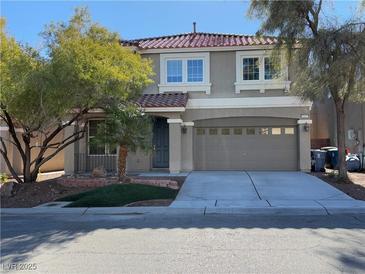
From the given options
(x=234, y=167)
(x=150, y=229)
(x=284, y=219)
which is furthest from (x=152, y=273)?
(x=234, y=167)

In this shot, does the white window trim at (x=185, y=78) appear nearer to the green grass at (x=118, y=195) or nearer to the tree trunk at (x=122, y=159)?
the tree trunk at (x=122, y=159)

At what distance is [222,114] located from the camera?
20.1 m

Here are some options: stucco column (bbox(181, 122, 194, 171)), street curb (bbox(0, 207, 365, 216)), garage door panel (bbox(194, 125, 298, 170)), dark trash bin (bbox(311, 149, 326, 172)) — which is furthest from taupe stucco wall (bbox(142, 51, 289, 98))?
street curb (bbox(0, 207, 365, 216))

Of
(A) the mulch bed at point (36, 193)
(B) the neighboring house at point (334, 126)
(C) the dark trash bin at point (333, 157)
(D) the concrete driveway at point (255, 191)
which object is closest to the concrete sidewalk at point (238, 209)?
(D) the concrete driveway at point (255, 191)

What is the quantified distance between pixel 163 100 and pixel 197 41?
4.06 metres

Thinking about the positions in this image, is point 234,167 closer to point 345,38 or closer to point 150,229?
point 345,38

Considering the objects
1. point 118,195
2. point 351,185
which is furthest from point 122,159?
point 351,185

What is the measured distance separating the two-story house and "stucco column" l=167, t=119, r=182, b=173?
0.09 meters

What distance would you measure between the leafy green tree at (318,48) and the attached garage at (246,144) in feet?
11.9

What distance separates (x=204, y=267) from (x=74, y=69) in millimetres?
8630

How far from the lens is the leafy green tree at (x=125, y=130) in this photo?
14949 mm

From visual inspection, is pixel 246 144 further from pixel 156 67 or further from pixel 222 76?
pixel 156 67

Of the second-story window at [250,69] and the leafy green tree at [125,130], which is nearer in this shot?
the leafy green tree at [125,130]

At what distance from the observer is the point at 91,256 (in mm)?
6984
